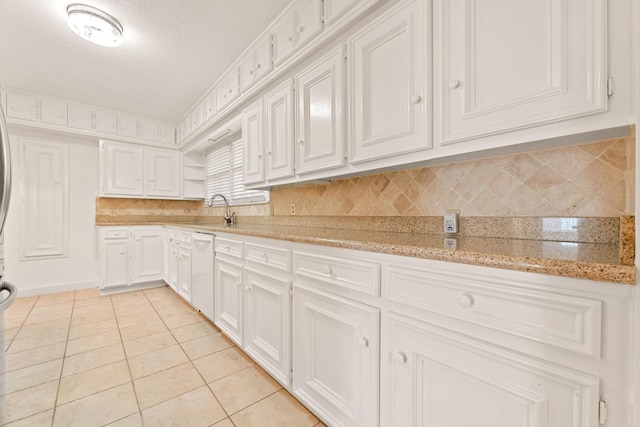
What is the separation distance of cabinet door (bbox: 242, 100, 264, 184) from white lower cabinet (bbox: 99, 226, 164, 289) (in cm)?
242

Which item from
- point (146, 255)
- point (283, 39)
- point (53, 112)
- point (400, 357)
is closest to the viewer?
point (400, 357)

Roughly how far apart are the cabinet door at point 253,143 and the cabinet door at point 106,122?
258cm

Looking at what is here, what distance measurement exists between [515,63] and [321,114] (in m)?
1.00

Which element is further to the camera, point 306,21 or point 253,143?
point 253,143

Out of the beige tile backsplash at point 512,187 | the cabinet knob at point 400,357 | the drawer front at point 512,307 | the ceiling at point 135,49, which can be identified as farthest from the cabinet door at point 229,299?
the ceiling at point 135,49

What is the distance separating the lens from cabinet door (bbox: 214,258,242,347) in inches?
76.3

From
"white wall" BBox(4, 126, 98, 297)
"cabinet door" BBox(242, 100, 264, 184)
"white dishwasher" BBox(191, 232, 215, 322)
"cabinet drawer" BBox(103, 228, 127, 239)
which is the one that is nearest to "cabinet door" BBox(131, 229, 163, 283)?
"cabinet drawer" BBox(103, 228, 127, 239)

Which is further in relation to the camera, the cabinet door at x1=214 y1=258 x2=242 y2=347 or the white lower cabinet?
the white lower cabinet

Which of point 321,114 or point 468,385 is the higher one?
point 321,114

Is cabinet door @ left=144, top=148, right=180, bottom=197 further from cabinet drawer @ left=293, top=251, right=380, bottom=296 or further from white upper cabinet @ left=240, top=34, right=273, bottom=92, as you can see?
cabinet drawer @ left=293, top=251, right=380, bottom=296

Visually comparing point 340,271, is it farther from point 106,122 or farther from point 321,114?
point 106,122

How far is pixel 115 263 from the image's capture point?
3.60m

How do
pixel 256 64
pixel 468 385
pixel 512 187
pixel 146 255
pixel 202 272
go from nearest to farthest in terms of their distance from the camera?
pixel 468 385, pixel 512 187, pixel 256 64, pixel 202 272, pixel 146 255

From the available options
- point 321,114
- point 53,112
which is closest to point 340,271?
point 321,114
